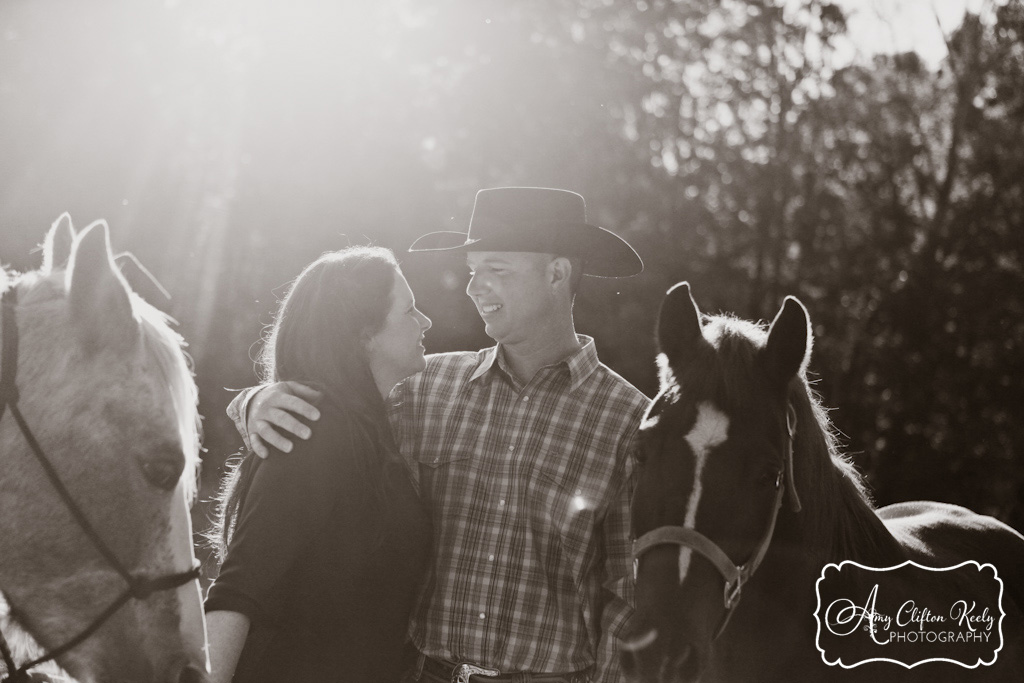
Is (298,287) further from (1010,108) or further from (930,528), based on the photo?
(1010,108)

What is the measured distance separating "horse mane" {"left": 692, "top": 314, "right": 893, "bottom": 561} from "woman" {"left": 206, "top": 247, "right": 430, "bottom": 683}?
948 millimetres

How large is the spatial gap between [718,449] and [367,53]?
402 inches

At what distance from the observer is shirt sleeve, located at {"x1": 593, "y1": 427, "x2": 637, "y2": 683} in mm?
2971

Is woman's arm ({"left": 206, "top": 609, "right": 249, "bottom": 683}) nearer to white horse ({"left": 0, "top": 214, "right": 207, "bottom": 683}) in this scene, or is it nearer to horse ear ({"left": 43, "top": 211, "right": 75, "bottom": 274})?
white horse ({"left": 0, "top": 214, "right": 207, "bottom": 683})

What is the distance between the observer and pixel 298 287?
2975 millimetres

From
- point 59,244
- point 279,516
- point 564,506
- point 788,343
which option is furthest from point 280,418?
point 788,343

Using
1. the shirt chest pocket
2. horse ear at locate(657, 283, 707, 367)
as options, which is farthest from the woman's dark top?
horse ear at locate(657, 283, 707, 367)

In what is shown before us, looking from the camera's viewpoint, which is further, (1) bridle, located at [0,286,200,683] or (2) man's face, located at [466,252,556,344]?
(2) man's face, located at [466,252,556,344]

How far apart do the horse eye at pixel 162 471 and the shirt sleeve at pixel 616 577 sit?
130 cm

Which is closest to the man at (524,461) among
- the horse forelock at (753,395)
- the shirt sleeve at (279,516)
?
the shirt sleeve at (279,516)

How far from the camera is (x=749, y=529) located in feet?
7.96

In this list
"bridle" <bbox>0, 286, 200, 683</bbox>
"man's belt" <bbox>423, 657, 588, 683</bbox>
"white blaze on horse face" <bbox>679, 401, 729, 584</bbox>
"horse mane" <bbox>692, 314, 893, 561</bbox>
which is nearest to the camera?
"bridle" <bbox>0, 286, 200, 683</bbox>

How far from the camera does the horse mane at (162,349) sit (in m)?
2.35

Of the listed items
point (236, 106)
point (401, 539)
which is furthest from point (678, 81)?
point (401, 539)
